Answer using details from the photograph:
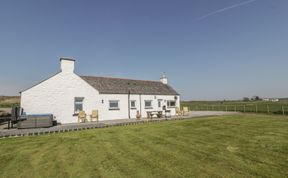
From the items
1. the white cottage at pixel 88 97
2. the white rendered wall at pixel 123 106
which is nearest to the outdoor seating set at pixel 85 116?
the white cottage at pixel 88 97

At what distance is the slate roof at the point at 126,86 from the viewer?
18864 millimetres

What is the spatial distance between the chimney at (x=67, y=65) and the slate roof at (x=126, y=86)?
3112 millimetres

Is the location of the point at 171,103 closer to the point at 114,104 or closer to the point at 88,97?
the point at 114,104

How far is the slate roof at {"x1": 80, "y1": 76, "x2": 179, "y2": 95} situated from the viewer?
18.9m

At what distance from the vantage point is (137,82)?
938 inches

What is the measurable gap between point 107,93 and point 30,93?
7168 mm

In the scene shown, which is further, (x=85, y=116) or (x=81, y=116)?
(x=85, y=116)

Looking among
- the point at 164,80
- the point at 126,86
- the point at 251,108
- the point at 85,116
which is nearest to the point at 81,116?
the point at 85,116

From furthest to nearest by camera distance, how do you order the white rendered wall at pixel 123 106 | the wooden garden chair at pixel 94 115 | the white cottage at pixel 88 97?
1. the white rendered wall at pixel 123 106
2. the wooden garden chair at pixel 94 115
3. the white cottage at pixel 88 97

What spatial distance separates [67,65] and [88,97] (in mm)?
3849

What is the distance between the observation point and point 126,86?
21250 millimetres

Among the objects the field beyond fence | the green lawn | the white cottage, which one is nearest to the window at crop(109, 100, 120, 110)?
the white cottage

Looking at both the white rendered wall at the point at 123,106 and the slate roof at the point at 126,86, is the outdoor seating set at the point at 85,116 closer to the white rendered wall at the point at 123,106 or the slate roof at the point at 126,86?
the white rendered wall at the point at 123,106

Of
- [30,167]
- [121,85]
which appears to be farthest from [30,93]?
[30,167]
